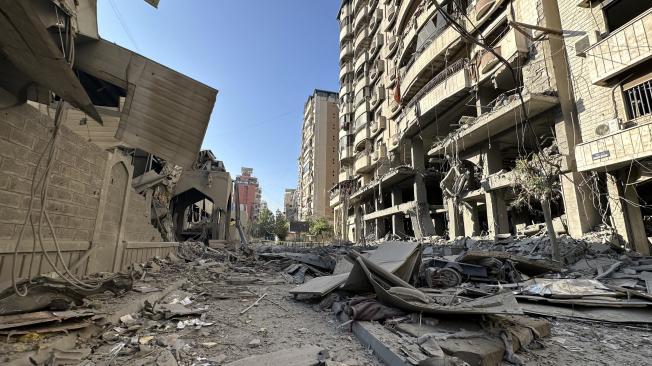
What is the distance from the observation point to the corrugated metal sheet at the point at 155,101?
6332mm

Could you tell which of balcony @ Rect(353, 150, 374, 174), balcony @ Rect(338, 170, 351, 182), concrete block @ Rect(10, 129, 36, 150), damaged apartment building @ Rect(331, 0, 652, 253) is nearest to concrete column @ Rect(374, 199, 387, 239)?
damaged apartment building @ Rect(331, 0, 652, 253)

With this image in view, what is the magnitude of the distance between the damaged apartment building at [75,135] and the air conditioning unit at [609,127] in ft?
38.9

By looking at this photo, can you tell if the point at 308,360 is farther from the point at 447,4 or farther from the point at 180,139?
the point at 447,4

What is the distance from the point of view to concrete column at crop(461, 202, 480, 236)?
1745cm

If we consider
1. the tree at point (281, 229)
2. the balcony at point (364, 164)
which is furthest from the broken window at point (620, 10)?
the tree at point (281, 229)

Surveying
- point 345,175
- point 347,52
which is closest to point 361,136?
point 345,175

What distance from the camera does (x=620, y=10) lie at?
10.4 metres

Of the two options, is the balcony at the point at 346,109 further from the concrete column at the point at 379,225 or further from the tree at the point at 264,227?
the tree at the point at 264,227

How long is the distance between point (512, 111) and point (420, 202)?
10296mm

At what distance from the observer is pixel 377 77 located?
108ft

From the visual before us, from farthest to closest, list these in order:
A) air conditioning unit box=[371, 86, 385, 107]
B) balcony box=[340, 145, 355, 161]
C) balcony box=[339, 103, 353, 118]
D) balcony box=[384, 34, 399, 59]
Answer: balcony box=[339, 103, 353, 118] → balcony box=[340, 145, 355, 161] → air conditioning unit box=[371, 86, 385, 107] → balcony box=[384, 34, 399, 59]

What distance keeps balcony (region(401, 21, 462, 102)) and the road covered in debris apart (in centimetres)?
1574

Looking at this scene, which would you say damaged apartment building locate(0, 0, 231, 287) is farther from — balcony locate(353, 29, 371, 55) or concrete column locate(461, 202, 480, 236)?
balcony locate(353, 29, 371, 55)

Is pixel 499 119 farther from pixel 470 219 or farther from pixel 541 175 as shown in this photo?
pixel 470 219
